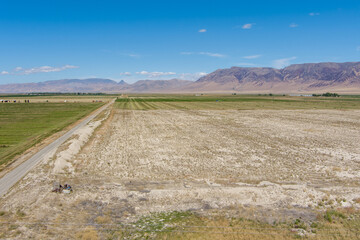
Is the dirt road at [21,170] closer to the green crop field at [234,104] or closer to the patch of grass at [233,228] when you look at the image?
the patch of grass at [233,228]

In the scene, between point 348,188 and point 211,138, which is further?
point 211,138

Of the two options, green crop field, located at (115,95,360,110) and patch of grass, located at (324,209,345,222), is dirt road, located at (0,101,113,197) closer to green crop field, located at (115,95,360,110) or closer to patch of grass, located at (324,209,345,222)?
patch of grass, located at (324,209,345,222)

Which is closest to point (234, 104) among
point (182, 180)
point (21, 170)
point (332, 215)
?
point (182, 180)

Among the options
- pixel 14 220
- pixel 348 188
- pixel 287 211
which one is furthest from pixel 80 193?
pixel 348 188

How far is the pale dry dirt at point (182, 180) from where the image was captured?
1220 cm

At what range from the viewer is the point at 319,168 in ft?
59.7

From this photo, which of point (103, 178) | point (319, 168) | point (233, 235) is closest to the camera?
point (233, 235)

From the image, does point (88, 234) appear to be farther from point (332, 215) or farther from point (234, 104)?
point (234, 104)

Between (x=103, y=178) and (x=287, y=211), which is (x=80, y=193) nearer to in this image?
(x=103, y=178)

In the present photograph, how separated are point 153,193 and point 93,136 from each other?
1860 centimetres

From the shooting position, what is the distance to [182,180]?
1594 cm

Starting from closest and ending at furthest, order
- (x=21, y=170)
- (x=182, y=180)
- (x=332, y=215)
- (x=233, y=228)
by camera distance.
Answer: (x=233, y=228) < (x=332, y=215) < (x=182, y=180) < (x=21, y=170)

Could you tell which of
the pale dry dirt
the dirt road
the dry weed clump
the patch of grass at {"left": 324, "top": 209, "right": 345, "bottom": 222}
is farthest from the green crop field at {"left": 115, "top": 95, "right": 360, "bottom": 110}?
the dry weed clump

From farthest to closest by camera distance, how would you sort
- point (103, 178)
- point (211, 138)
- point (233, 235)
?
point (211, 138) → point (103, 178) → point (233, 235)
